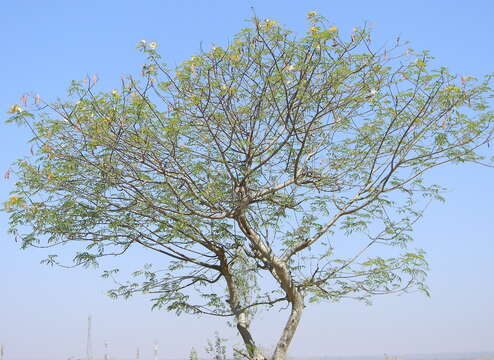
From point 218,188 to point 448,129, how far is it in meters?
3.39

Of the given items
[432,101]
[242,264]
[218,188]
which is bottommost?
[242,264]

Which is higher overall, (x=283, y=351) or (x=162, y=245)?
(x=162, y=245)

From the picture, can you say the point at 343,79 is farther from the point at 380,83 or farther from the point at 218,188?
the point at 218,188

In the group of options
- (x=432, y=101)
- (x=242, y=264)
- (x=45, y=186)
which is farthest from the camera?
(x=242, y=264)

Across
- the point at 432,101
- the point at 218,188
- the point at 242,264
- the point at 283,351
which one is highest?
the point at 432,101

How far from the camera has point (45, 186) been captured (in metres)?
8.70

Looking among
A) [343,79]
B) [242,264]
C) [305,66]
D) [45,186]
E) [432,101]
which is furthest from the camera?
[242,264]

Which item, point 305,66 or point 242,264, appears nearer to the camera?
point 305,66

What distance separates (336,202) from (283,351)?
2347 mm

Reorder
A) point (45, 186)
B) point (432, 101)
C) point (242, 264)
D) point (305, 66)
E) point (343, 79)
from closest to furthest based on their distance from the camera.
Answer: point (305, 66) → point (343, 79) → point (432, 101) → point (45, 186) → point (242, 264)

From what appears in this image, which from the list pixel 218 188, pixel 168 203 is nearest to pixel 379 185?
pixel 218 188

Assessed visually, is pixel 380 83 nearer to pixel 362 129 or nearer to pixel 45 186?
pixel 362 129

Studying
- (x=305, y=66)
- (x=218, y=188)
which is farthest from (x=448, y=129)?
(x=218, y=188)

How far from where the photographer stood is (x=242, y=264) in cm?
1001
